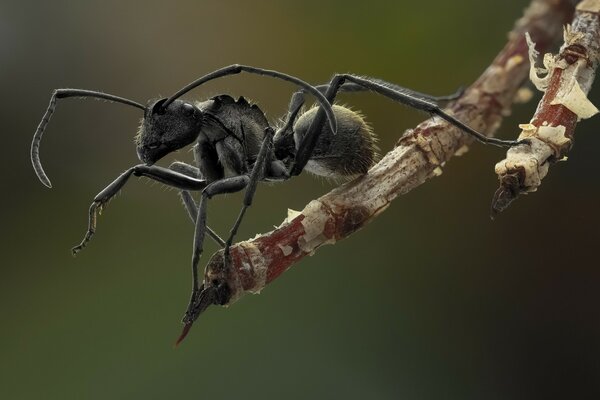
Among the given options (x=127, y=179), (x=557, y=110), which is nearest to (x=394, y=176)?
(x=557, y=110)

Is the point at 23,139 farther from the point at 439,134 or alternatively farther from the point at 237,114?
the point at 439,134

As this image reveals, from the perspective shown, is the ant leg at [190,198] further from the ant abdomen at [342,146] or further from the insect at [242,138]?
the ant abdomen at [342,146]

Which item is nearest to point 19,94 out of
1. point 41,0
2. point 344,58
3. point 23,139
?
point 23,139

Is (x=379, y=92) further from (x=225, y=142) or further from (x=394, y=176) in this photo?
(x=225, y=142)

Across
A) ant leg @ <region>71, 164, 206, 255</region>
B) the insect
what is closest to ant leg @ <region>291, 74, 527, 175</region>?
the insect

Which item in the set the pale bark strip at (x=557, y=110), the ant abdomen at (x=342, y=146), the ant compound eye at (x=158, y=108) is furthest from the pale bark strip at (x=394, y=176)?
the ant compound eye at (x=158, y=108)

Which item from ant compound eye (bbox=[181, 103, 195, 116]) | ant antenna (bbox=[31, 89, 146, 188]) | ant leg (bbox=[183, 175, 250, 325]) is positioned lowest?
ant leg (bbox=[183, 175, 250, 325])

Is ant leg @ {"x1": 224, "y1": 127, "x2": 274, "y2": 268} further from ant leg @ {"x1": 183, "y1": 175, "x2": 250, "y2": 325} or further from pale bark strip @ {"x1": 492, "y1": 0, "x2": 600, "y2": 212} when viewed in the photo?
pale bark strip @ {"x1": 492, "y1": 0, "x2": 600, "y2": 212}
